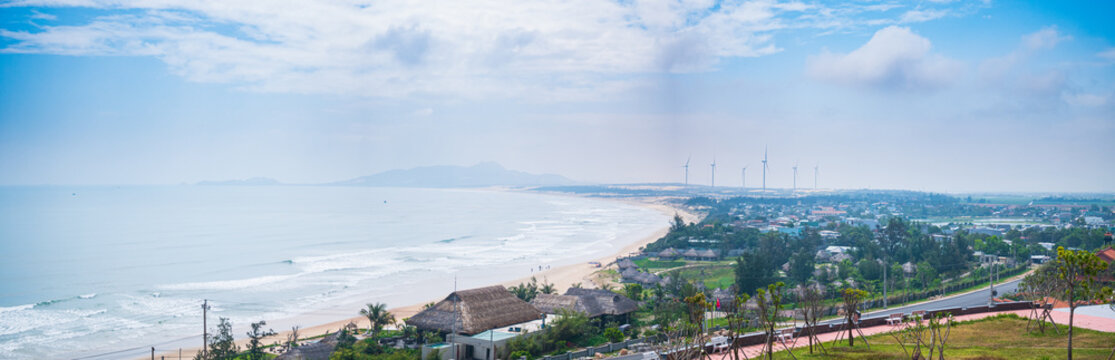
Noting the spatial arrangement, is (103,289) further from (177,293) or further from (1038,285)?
(1038,285)

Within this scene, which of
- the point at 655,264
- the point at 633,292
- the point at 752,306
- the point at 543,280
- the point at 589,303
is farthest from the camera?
the point at 655,264

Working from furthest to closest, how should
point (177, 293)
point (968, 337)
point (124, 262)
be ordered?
point (124, 262), point (177, 293), point (968, 337)

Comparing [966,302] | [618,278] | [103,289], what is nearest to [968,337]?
[966,302]

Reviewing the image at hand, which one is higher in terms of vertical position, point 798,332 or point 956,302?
point 798,332

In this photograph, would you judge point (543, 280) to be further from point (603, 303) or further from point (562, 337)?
point (562, 337)

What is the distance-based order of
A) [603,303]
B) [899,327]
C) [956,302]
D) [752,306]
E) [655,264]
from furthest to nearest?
[655,264], [752,306], [956,302], [603,303], [899,327]

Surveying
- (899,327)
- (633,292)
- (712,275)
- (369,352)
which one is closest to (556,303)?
(633,292)

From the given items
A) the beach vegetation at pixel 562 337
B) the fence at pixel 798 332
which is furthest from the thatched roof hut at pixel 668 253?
the fence at pixel 798 332
